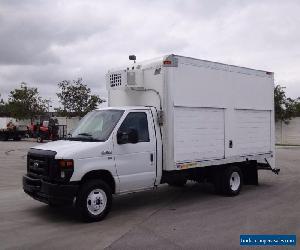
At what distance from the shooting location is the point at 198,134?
10203mm

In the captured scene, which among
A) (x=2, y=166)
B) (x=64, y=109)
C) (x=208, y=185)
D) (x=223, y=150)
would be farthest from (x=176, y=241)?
(x=64, y=109)

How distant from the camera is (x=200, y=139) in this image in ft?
33.6

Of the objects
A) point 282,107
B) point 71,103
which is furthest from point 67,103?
point 282,107

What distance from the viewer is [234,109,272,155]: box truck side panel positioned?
450 inches

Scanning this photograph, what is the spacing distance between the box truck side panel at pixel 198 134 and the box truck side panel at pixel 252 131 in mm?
748

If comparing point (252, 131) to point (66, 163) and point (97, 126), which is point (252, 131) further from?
point (66, 163)

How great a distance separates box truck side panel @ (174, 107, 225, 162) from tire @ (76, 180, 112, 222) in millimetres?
1908

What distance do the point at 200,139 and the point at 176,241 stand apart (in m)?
3.71

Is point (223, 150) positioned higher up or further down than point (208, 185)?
higher up

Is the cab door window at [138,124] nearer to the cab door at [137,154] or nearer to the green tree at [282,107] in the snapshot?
the cab door at [137,154]

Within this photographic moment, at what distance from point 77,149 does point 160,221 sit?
208 centimetres

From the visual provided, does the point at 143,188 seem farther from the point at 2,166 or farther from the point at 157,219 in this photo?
the point at 2,166

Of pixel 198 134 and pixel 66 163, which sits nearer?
pixel 66 163

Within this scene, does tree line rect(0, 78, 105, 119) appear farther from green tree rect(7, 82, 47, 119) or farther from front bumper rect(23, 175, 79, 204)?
front bumper rect(23, 175, 79, 204)
